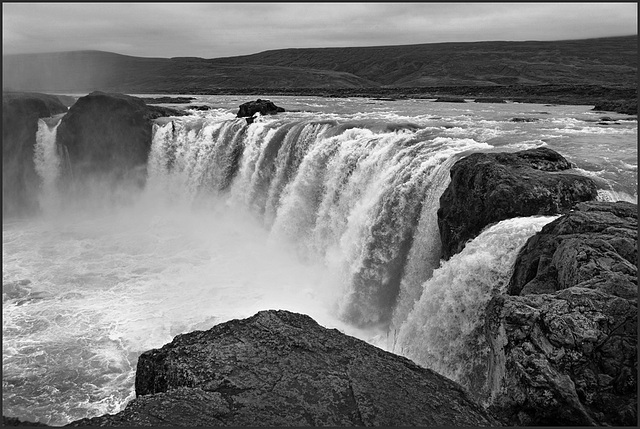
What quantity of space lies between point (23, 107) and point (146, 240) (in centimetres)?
1706

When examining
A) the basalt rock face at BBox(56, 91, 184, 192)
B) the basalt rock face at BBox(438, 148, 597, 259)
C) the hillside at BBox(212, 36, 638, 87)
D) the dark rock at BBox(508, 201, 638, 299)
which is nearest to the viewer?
the dark rock at BBox(508, 201, 638, 299)

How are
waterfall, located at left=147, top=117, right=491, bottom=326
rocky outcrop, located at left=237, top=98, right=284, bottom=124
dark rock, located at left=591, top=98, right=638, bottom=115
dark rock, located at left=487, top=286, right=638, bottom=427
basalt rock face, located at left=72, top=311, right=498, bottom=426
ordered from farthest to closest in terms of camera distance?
rocky outcrop, located at left=237, top=98, right=284, bottom=124 < dark rock, located at left=591, top=98, right=638, bottom=115 < waterfall, located at left=147, top=117, right=491, bottom=326 < dark rock, located at left=487, top=286, right=638, bottom=427 < basalt rock face, located at left=72, top=311, right=498, bottom=426

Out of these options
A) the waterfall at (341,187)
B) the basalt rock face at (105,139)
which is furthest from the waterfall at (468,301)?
the basalt rock face at (105,139)

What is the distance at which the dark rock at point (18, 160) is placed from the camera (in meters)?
35.3

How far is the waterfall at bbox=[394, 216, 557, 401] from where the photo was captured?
435 inches

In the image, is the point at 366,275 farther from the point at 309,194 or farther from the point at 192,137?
the point at 192,137

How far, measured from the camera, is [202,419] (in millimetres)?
6031

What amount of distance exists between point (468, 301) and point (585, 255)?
3.16m

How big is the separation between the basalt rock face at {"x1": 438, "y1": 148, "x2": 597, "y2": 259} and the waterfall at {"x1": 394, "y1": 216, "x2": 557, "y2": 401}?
85cm

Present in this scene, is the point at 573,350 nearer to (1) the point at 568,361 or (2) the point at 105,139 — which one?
(1) the point at 568,361

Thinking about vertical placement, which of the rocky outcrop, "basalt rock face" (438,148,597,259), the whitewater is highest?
the rocky outcrop

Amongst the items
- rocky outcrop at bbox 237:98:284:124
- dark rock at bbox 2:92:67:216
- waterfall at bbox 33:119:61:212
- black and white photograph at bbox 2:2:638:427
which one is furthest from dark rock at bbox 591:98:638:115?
dark rock at bbox 2:92:67:216

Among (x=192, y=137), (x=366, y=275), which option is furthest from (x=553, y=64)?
(x=366, y=275)

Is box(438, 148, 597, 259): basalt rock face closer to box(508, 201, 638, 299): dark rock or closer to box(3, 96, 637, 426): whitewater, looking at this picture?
box(3, 96, 637, 426): whitewater
